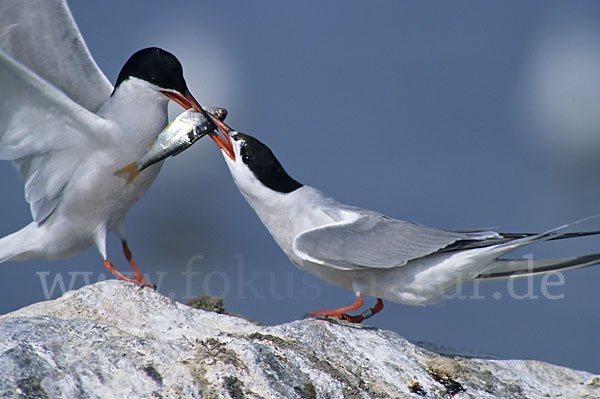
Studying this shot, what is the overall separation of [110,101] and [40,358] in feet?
6.08

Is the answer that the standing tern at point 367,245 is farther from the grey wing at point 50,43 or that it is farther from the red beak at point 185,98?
the grey wing at point 50,43

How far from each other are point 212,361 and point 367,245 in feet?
3.39

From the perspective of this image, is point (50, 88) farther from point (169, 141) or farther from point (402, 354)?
point (402, 354)

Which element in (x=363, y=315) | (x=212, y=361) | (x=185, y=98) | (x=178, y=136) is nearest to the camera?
(x=212, y=361)

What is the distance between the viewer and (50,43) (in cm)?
366

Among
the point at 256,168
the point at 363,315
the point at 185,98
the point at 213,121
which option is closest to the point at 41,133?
the point at 185,98

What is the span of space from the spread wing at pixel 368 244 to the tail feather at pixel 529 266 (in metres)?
0.16

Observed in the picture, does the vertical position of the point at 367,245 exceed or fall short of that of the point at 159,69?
it falls short

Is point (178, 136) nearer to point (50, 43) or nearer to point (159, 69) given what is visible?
point (159, 69)

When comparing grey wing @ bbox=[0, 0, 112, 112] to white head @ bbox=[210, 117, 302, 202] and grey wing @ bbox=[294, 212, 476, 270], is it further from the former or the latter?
grey wing @ bbox=[294, 212, 476, 270]

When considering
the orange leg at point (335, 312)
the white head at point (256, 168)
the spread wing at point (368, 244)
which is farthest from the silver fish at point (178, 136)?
the orange leg at point (335, 312)

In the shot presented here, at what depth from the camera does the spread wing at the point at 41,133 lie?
10.5 feet

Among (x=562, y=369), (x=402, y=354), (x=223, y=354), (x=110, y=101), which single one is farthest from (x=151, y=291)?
(x=562, y=369)

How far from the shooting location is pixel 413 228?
314 centimetres
